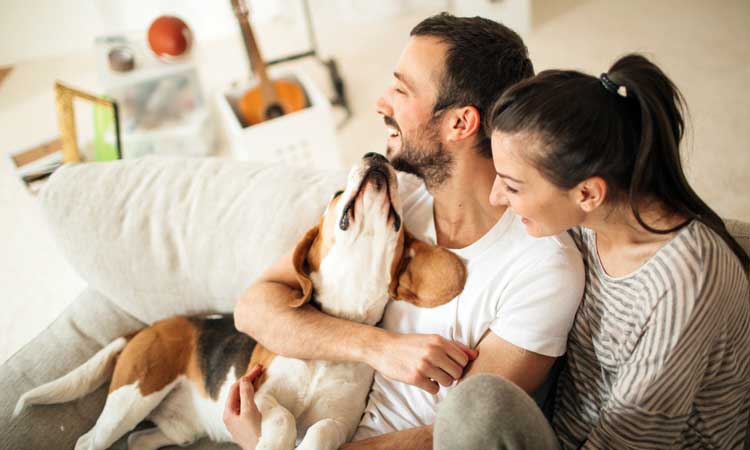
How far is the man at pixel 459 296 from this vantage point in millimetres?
1172

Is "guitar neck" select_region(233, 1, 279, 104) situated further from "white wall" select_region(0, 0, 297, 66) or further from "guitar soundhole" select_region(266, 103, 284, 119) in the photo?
"white wall" select_region(0, 0, 297, 66)

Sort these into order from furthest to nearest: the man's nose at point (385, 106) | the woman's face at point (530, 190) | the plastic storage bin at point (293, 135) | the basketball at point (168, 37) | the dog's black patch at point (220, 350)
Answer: the basketball at point (168, 37)
the plastic storage bin at point (293, 135)
the dog's black patch at point (220, 350)
the man's nose at point (385, 106)
the woman's face at point (530, 190)

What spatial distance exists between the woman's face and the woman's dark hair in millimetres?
22

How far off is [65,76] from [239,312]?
3442 millimetres

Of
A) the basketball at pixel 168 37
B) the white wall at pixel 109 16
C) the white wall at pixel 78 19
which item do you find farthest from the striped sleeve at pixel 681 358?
the white wall at pixel 78 19

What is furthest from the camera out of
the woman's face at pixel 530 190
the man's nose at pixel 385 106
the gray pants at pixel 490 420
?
the man's nose at pixel 385 106

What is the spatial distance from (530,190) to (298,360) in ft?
2.35

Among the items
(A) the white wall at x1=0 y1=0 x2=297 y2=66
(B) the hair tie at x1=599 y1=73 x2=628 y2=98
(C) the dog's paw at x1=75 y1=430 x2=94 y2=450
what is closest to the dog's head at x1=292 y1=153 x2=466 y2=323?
(B) the hair tie at x1=599 y1=73 x2=628 y2=98

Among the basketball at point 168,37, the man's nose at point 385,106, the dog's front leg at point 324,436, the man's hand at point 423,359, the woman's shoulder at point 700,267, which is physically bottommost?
the dog's front leg at point 324,436

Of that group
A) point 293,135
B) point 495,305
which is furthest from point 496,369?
point 293,135

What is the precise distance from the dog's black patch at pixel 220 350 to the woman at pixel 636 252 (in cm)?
75

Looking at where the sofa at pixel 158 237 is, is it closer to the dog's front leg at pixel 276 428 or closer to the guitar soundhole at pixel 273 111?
the dog's front leg at pixel 276 428

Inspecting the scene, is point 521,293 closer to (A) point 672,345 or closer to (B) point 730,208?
(A) point 672,345

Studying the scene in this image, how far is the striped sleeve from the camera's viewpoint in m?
0.93
